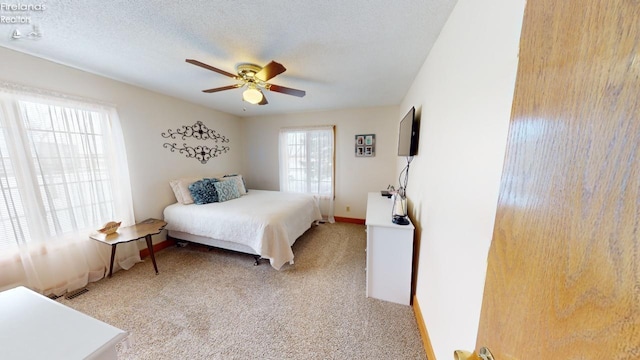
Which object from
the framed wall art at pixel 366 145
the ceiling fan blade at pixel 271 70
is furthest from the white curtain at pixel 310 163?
the ceiling fan blade at pixel 271 70

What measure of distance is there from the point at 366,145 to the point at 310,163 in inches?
44.2

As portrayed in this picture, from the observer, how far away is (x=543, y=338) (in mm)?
359

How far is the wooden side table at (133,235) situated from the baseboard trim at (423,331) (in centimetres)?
274

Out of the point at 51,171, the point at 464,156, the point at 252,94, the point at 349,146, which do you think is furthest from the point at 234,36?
the point at 349,146

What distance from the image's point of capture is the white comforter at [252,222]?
7.43 ft

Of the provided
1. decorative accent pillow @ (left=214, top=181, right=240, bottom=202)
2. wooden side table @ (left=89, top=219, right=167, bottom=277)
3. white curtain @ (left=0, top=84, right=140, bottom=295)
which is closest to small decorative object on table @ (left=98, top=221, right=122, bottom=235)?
wooden side table @ (left=89, top=219, right=167, bottom=277)

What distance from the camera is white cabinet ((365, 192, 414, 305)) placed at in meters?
1.75

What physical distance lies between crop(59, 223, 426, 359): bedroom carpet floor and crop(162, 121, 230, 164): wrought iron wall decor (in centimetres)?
159

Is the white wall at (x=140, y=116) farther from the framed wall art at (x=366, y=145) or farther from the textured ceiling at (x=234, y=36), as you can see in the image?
the framed wall art at (x=366, y=145)

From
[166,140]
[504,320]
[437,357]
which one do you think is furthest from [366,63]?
[166,140]

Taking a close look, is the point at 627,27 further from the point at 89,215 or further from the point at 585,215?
the point at 89,215

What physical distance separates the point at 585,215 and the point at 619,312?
13cm

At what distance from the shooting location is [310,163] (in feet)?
12.9

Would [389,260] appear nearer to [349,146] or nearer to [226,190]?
[349,146]
